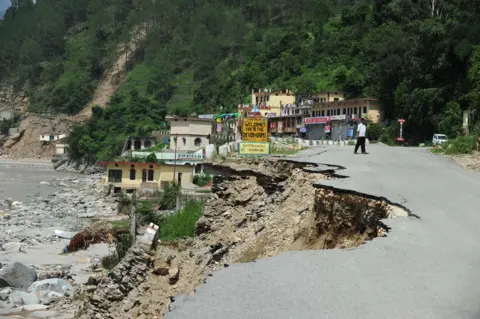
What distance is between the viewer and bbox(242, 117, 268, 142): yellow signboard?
14727mm

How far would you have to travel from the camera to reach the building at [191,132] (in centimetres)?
5792

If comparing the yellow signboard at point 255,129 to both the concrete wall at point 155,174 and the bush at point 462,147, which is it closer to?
the bush at point 462,147

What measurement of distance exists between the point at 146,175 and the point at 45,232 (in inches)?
700

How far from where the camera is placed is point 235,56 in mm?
122125

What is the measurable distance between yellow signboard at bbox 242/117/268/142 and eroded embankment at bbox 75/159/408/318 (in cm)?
102

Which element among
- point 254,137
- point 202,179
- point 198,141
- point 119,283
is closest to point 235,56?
point 198,141

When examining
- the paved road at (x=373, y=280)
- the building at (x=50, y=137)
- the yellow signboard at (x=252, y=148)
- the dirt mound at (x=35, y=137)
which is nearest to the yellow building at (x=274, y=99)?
the yellow signboard at (x=252, y=148)

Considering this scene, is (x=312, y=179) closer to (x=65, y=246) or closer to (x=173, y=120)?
(x=65, y=246)

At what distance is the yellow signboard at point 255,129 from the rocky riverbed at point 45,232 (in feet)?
27.7

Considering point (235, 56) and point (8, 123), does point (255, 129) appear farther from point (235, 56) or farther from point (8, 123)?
point (8, 123)

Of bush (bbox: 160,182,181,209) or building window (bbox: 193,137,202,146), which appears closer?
bush (bbox: 160,182,181,209)

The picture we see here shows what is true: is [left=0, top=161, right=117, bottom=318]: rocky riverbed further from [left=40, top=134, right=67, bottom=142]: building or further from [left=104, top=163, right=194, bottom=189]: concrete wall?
[left=40, top=134, right=67, bottom=142]: building

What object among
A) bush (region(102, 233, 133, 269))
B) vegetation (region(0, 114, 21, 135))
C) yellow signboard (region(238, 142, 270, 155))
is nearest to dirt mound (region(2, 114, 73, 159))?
vegetation (region(0, 114, 21, 135))

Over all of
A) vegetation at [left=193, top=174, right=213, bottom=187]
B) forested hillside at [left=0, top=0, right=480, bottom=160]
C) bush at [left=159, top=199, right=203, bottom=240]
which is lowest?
vegetation at [left=193, top=174, right=213, bottom=187]
